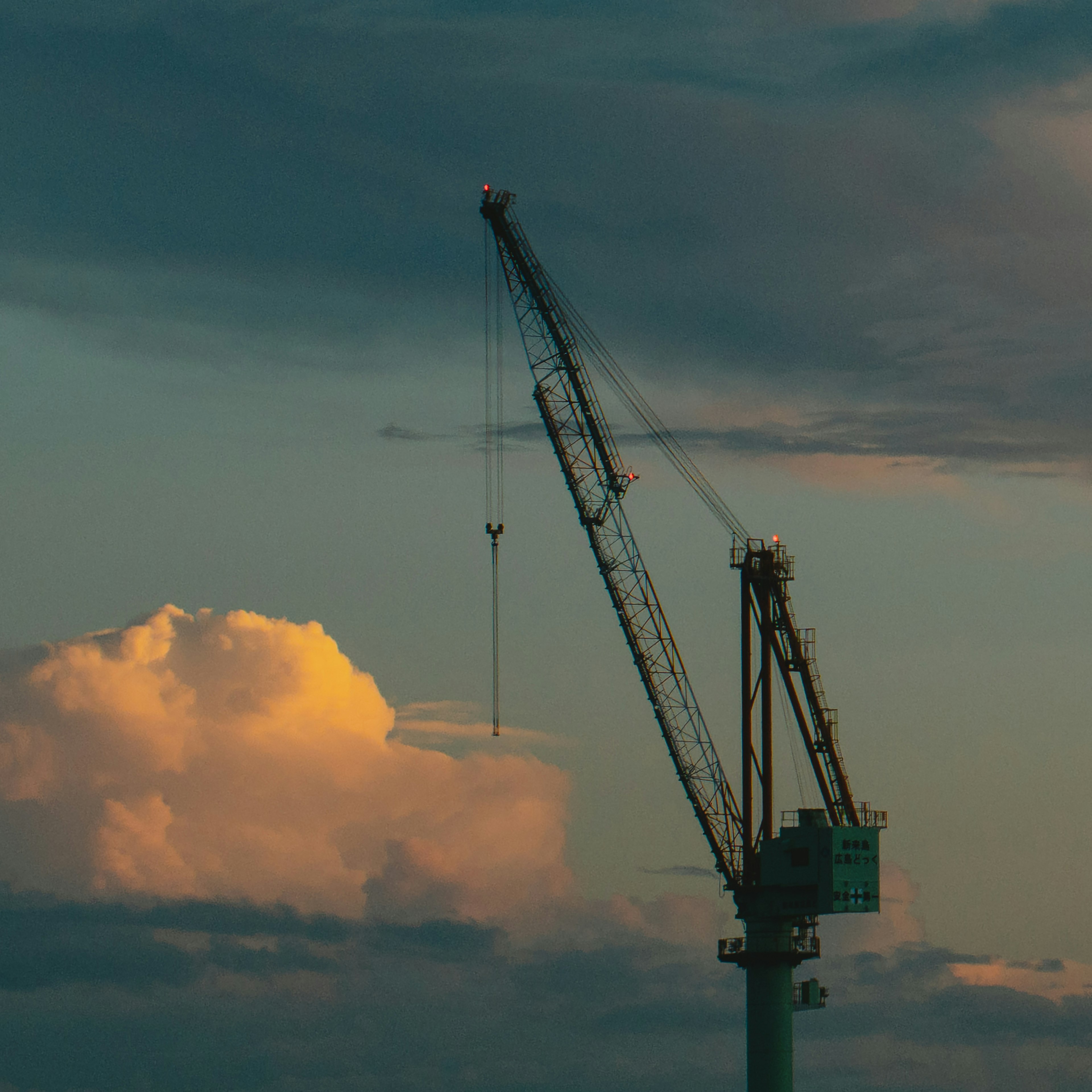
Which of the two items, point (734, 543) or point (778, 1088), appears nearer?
point (778, 1088)

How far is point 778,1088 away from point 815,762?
29090mm

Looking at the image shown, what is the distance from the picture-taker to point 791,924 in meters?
172

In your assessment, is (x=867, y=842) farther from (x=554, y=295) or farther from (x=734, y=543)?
(x=554, y=295)

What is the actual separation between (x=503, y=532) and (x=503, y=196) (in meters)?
31.1

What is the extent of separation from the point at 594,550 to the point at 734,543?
1517 centimetres

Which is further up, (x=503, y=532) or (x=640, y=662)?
(x=503, y=532)

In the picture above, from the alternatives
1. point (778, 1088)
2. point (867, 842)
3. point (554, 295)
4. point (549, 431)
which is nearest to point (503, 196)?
point (554, 295)

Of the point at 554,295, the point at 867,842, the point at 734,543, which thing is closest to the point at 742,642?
the point at 734,543

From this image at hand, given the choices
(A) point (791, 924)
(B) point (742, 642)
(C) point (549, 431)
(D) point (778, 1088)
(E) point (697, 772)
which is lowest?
(D) point (778, 1088)

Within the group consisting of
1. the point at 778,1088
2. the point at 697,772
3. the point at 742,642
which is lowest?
the point at 778,1088

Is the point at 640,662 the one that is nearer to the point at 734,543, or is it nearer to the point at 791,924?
the point at 734,543

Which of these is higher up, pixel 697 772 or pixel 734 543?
pixel 734 543

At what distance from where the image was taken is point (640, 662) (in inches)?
6762

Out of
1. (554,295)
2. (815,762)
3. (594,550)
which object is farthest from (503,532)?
(815,762)
